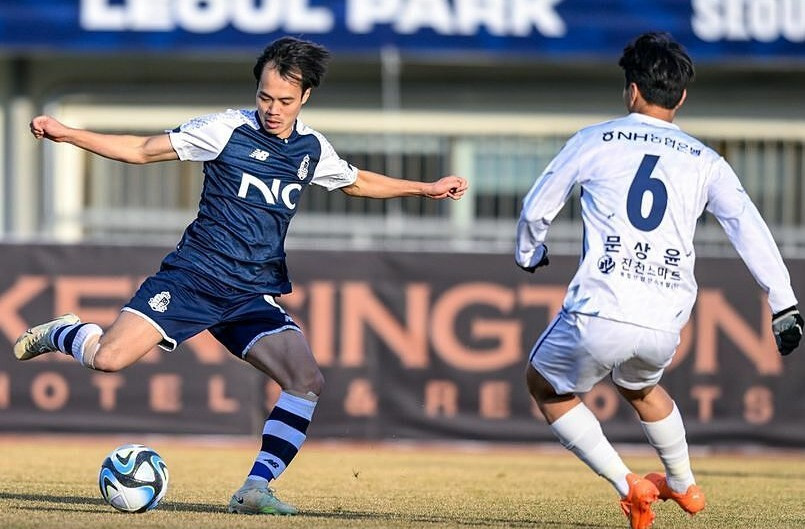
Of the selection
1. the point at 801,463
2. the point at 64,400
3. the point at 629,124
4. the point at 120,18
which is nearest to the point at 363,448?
the point at 64,400

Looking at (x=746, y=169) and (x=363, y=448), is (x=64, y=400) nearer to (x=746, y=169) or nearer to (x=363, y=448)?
(x=363, y=448)

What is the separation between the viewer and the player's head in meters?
6.98

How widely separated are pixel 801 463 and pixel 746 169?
17.0 feet

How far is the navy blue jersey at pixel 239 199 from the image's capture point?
713 centimetres

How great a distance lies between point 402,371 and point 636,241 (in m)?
6.97

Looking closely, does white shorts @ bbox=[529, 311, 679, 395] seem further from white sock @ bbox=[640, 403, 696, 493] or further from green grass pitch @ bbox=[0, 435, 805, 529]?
green grass pitch @ bbox=[0, 435, 805, 529]

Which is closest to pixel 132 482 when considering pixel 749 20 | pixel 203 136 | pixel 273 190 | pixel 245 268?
pixel 245 268

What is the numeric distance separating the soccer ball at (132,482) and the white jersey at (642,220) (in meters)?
2.08

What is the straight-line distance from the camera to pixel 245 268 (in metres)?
7.18

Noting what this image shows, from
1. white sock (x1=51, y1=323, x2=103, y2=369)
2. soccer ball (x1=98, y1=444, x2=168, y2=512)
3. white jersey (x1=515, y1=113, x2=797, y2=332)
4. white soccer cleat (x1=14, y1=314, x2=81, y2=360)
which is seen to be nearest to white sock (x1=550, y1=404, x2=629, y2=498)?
white jersey (x1=515, y1=113, x2=797, y2=332)

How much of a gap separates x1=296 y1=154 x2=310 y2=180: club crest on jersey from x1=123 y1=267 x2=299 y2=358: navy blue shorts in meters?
0.61

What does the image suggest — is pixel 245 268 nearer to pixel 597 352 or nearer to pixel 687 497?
pixel 597 352

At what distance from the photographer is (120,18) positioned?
1516 centimetres

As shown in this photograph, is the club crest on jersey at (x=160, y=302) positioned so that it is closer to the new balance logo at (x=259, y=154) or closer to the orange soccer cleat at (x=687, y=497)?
the new balance logo at (x=259, y=154)
